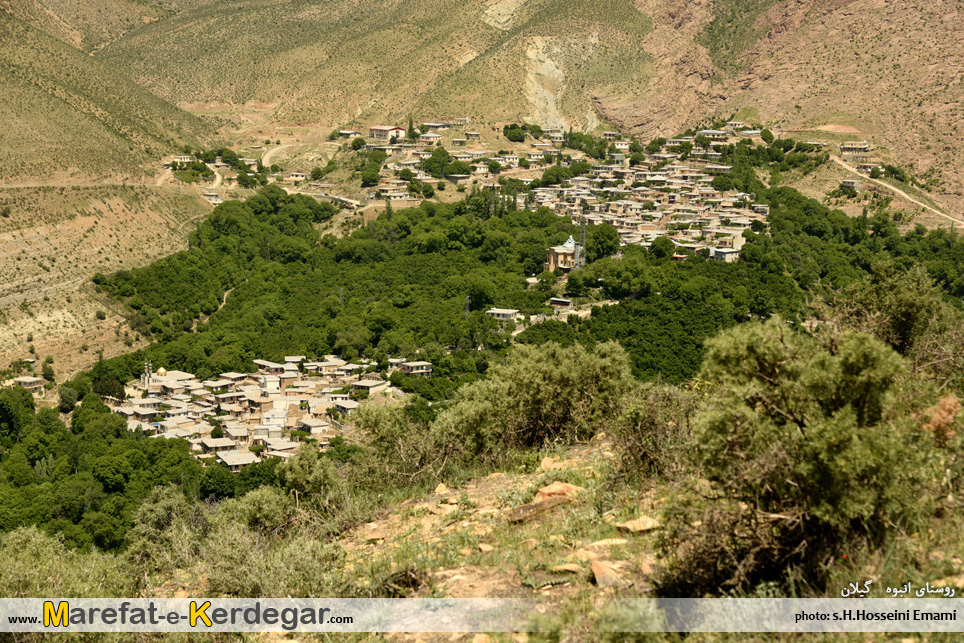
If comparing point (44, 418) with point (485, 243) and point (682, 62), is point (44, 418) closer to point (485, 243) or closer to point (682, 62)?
point (485, 243)

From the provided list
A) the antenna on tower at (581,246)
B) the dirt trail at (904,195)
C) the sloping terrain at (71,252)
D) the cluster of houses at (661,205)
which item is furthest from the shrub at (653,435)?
the dirt trail at (904,195)

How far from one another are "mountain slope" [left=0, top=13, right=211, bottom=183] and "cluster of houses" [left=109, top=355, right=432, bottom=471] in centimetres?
1989

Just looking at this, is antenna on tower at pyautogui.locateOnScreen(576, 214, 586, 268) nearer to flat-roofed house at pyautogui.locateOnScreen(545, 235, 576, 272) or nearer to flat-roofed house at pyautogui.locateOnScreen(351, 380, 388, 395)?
flat-roofed house at pyautogui.locateOnScreen(545, 235, 576, 272)

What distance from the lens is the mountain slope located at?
48000 mm

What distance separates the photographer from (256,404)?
33594mm

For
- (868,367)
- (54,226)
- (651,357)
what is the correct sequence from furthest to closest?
(54,226) < (651,357) < (868,367)

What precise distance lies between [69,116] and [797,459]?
57311 millimetres

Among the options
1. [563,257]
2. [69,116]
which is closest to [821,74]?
[563,257]

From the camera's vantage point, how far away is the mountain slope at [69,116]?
48000mm

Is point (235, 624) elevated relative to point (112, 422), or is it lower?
elevated

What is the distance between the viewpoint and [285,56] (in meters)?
87.4

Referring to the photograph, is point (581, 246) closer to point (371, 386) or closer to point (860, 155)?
point (371, 386)

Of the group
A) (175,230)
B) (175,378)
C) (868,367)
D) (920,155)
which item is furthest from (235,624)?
(920,155)

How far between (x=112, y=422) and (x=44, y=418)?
2430 mm
